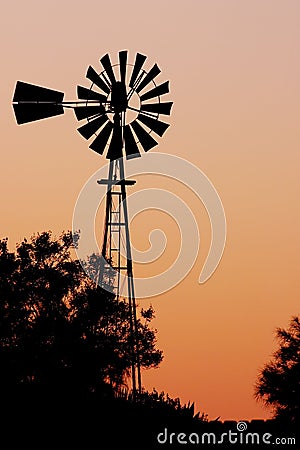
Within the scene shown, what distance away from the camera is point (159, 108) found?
5612 cm

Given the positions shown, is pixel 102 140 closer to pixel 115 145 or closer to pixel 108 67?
pixel 115 145

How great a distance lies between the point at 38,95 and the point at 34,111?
2.10 feet

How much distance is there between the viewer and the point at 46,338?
6094 cm

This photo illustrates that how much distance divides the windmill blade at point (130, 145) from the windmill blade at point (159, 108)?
3.82 ft

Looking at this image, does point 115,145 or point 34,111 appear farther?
point 34,111

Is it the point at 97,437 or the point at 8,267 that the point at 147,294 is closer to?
the point at 8,267

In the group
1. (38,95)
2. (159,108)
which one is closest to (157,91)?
(159,108)

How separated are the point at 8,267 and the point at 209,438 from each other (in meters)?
18.9

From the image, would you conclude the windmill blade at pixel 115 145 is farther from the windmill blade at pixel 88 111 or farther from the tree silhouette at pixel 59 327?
the tree silhouette at pixel 59 327

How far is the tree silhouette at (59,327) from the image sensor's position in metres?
59.3

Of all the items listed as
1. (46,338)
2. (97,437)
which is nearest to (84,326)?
(46,338)

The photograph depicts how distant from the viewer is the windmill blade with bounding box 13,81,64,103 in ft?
181

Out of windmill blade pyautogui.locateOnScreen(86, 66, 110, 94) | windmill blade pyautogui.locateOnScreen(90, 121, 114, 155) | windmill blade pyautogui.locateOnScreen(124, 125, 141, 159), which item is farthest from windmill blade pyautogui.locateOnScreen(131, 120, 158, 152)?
windmill blade pyautogui.locateOnScreen(86, 66, 110, 94)

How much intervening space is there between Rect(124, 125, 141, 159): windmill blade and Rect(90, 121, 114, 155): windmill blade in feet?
2.26
